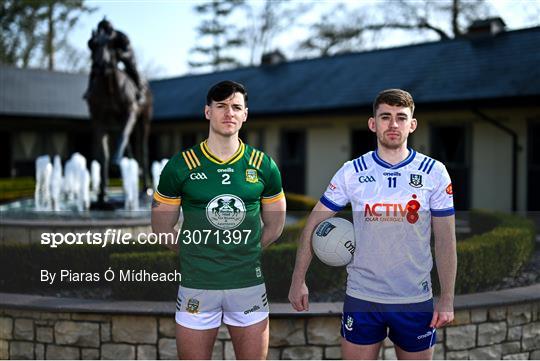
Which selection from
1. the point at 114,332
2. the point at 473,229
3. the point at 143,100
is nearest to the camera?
the point at 114,332

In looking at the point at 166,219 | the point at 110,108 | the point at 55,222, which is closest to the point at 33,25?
the point at 110,108

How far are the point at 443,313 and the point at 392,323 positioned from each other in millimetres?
257

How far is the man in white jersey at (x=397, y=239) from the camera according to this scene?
2.98 metres

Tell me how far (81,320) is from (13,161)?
20.0 metres

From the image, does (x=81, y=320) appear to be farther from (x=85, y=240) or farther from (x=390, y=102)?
(x=390, y=102)

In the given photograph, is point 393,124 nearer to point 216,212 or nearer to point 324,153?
point 216,212

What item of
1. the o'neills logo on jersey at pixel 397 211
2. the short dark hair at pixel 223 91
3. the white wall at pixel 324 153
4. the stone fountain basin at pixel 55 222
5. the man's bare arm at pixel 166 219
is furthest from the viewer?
the white wall at pixel 324 153

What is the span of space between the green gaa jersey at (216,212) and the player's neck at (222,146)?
3cm

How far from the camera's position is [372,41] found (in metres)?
23.9

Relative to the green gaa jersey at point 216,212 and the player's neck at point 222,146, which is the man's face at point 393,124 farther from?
the player's neck at point 222,146

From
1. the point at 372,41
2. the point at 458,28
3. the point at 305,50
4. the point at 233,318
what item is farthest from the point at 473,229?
the point at 305,50

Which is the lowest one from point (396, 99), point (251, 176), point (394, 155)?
point (251, 176)

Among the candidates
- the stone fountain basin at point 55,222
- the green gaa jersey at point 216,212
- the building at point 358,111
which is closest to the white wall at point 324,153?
the building at point 358,111

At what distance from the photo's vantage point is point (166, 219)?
321cm
